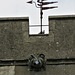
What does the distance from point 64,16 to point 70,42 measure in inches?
40.1

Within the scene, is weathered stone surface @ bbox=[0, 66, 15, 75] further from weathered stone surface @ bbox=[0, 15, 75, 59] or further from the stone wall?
weathered stone surface @ bbox=[0, 15, 75, 59]

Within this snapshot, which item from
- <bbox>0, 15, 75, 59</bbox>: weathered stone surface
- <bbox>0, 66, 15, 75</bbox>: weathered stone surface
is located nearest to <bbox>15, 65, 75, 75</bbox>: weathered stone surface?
<bbox>0, 66, 15, 75</bbox>: weathered stone surface

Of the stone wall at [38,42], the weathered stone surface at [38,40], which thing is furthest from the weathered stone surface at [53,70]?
the weathered stone surface at [38,40]

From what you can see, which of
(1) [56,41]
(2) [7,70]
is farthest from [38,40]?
(2) [7,70]

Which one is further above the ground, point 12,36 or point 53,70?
point 12,36

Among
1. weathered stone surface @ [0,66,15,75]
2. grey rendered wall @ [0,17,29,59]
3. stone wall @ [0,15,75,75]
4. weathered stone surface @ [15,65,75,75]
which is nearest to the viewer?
weathered stone surface @ [15,65,75,75]

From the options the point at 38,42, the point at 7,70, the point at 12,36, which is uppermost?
the point at 12,36

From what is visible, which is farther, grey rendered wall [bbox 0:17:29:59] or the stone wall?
grey rendered wall [bbox 0:17:29:59]

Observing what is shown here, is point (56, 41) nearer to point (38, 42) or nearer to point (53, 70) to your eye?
point (38, 42)

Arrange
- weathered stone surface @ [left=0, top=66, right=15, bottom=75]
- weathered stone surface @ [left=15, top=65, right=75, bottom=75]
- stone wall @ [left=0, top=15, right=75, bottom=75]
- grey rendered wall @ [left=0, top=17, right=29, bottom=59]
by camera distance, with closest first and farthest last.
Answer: weathered stone surface @ [left=15, top=65, right=75, bottom=75]
weathered stone surface @ [left=0, top=66, right=15, bottom=75]
stone wall @ [left=0, top=15, right=75, bottom=75]
grey rendered wall @ [left=0, top=17, right=29, bottom=59]

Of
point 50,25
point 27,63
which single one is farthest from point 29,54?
point 50,25

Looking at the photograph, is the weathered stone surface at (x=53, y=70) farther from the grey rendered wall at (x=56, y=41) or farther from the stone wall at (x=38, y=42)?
the grey rendered wall at (x=56, y=41)

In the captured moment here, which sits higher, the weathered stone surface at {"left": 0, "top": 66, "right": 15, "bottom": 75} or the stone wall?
the stone wall

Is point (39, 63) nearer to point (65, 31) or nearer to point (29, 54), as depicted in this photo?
point (29, 54)
